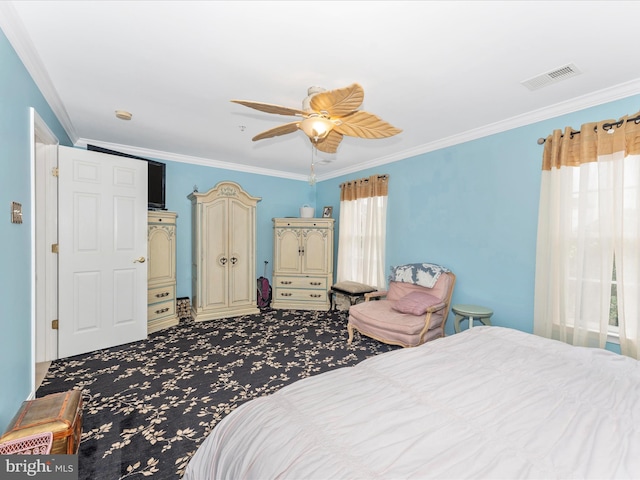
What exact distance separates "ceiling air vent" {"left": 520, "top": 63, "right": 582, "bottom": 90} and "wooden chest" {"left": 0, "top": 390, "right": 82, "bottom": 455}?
3.84 metres

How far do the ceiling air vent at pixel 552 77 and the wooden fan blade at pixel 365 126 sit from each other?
1.16m

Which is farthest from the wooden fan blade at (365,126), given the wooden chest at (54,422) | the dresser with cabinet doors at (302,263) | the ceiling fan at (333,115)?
the dresser with cabinet doors at (302,263)

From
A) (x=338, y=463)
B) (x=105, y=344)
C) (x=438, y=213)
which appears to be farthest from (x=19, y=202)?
(x=438, y=213)

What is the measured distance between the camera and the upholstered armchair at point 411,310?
3.12 m

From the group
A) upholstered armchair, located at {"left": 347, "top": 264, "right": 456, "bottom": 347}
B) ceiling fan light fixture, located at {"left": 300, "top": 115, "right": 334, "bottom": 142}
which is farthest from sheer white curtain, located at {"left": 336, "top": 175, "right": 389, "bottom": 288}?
ceiling fan light fixture, located at {"left": 300, "top": 115, "right": 334, "bottom": 142}

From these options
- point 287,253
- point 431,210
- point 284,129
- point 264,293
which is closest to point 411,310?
point 431,210

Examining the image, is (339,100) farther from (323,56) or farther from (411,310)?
(411,310)

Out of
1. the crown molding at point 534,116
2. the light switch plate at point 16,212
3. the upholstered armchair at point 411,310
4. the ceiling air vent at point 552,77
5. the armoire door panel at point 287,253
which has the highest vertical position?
the ceiling air vent at point 552,77

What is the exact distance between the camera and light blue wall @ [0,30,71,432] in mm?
1719

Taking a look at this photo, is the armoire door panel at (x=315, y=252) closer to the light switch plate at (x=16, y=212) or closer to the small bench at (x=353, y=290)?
the small bench at (x=353, y=290)

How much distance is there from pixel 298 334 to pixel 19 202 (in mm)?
3000

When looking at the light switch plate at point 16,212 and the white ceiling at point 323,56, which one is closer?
the white ceiling at point 323,56

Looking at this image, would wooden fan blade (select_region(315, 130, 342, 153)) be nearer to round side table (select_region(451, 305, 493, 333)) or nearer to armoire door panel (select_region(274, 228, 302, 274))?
round side table (select_region(451, 305, 493, 333))

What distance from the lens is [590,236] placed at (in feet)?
8.29
